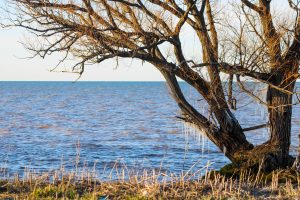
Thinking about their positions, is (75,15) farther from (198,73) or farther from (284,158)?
(284,158)

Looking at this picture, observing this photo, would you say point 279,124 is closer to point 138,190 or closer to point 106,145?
point 138,190

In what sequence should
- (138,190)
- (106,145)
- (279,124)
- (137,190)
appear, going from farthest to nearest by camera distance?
(106,145) → (279,124) → (137,190) → (138,190)

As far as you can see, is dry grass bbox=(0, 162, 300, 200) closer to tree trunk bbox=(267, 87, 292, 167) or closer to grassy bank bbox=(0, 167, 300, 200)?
grassy bank bbox=(0, 167, 300, 200)

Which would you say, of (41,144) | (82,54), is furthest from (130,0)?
(41,144)

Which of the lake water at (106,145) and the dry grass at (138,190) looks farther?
the lake water at (106,145)

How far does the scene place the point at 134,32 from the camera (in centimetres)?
1537

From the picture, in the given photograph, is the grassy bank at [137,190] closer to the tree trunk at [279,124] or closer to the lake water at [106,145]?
the tree trunk at [279,124]

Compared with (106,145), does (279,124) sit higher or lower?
higher

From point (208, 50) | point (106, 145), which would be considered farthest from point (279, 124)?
point (106, 145)

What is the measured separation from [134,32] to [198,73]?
2.23 metres

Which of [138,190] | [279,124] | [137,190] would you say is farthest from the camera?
Answer: [279,124]

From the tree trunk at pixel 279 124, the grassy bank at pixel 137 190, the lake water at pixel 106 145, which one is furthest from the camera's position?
the lake water at pixel 106 145

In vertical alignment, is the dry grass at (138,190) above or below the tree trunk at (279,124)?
below

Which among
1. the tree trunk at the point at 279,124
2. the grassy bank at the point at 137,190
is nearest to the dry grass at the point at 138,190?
the grassy bank at the point at 137,190
